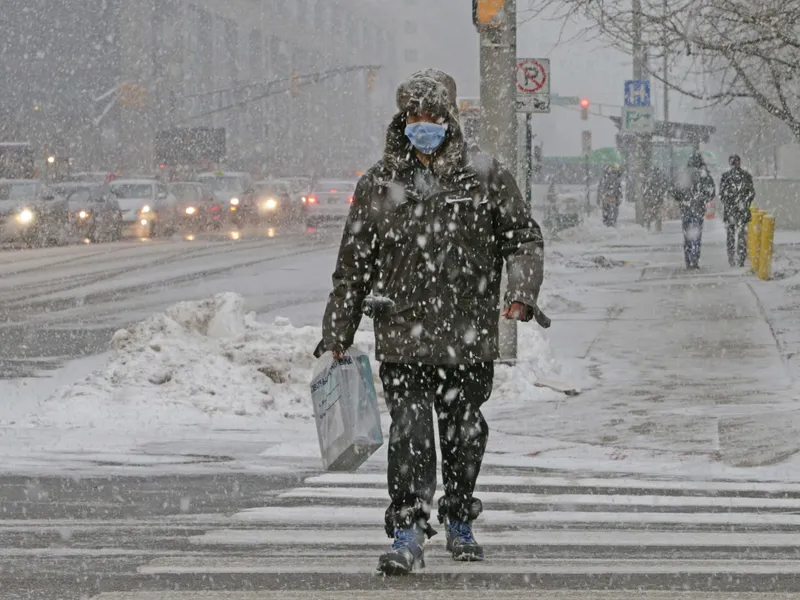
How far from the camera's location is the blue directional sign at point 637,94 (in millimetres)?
30875

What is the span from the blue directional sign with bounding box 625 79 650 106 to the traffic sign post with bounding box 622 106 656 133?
0.15 m

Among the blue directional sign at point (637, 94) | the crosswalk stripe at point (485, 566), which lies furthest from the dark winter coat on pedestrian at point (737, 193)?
the crosswalk stripe at point (485, 566)

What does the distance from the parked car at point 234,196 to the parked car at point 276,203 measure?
24 centimetres

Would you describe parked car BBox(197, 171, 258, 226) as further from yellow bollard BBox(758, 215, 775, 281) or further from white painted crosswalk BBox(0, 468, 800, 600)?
white painted crosswalk BBox(0, 468, 800, 600)

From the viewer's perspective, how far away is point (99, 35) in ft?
247

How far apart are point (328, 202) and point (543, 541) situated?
35406 mm

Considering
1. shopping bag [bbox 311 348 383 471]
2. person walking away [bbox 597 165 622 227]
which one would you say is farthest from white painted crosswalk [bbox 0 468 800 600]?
person walking away [bbox 597 165 622 227]

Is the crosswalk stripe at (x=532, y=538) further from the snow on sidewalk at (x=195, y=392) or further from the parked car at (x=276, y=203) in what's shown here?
the parked car at (x=276, y=203)

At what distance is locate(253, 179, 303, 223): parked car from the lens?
1754 inches

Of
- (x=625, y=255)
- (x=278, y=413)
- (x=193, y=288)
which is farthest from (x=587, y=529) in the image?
(x=625, y=255)

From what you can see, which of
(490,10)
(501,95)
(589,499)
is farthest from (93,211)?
(589,499)

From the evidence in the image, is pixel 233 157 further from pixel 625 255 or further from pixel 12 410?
pixel 12 410

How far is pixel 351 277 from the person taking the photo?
5262mm

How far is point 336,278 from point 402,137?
0.54m
